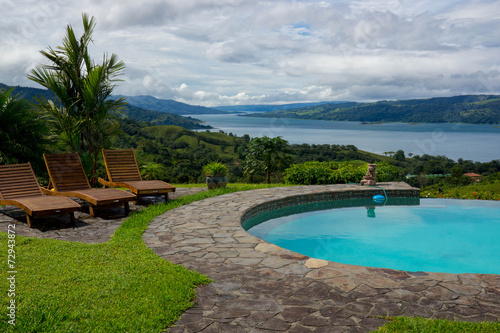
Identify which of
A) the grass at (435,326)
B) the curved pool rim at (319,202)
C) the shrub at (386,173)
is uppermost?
the shrub at (386,173)

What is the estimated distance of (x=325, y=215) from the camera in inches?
337

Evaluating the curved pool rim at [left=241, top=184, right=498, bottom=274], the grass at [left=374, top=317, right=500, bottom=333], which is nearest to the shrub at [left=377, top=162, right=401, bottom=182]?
the curved pool rim at [left=241, top=184, right=498, bottom=274]

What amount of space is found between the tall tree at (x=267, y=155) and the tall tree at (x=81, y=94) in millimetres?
5027

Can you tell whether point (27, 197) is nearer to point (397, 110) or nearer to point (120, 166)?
point (120, 166)

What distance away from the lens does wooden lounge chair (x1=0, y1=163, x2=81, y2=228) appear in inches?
229

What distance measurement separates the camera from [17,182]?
689 centimetres

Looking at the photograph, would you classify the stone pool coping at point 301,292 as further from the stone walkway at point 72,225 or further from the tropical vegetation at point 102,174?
the stone walkway at point 72,225

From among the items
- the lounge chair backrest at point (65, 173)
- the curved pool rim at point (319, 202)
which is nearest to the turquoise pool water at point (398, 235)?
the curved pool rim at point (319, 202)

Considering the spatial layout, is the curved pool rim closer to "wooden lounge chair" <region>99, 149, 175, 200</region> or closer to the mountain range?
"wooden lounge chair" <region>99, 149, 175, 200</region>

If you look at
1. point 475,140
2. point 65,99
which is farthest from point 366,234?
point 475,140

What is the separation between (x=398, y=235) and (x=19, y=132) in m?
8.70

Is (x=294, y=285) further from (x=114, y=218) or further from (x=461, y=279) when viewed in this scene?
(x=114, y=218)

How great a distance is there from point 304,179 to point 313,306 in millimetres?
8505

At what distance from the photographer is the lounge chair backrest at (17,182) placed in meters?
6.68
